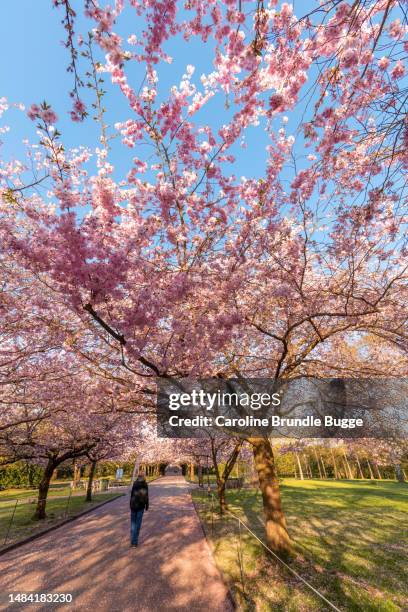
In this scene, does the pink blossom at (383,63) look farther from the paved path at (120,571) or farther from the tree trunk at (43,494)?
the tree trunk at (43,494)

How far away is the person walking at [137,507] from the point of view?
896 centimetres

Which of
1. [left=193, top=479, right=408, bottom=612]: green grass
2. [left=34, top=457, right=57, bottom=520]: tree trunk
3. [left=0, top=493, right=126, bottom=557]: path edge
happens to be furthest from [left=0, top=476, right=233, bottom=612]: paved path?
[left=34, top=457, right=57, bottom=520]: tree trunk

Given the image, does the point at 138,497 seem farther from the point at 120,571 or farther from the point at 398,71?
the point at 398,71

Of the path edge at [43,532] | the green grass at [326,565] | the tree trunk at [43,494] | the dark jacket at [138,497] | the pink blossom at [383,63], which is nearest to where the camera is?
the pink blossom at [383,63]

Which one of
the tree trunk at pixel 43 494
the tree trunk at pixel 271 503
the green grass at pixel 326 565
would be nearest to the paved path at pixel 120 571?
the green grass at pixel 326 565

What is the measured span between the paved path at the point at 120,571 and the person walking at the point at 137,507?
33 centimetres

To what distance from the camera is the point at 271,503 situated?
7.97m

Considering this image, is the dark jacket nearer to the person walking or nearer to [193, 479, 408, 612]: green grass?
the person walking

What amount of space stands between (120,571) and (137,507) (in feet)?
7.18

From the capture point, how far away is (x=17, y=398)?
1167 cm

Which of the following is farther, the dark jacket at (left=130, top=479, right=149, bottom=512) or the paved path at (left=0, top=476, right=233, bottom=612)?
the dark jacket at (left=130, top=479, right=149, bottom=512)

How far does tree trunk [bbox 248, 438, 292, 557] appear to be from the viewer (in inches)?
298

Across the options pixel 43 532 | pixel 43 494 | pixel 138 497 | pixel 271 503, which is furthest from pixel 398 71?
pixel 43 494

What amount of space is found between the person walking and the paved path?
0.33 meters
